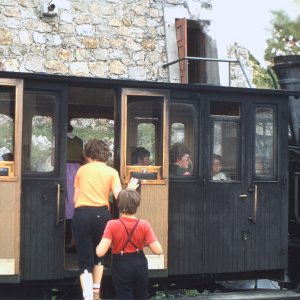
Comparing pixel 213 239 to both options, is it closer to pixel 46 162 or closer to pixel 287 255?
pixel 287 255

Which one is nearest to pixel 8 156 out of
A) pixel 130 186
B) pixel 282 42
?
pixel 130 186

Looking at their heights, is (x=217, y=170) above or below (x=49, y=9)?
below

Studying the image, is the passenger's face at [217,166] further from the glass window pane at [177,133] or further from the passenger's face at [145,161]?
the passenger's face at [145,161]

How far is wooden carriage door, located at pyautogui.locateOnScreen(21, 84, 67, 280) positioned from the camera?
696 centimetres

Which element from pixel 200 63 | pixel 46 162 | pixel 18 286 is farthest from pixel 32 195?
pixel 200 63

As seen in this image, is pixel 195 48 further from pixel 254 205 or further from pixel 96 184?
pixel 96 184

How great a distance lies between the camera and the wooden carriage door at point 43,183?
274 inches

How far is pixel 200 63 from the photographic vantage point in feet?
50.1

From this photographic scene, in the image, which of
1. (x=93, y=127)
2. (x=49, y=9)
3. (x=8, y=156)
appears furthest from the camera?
(x=49, y=9)

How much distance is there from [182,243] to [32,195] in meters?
1.66

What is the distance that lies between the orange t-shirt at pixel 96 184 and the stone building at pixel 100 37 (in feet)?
22.8

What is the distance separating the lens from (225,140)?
7.85 metres

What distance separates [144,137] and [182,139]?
17.3 inches

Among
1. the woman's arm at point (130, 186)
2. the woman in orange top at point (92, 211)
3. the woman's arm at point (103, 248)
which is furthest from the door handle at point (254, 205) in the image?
the woman's arm at point (103, 248)
